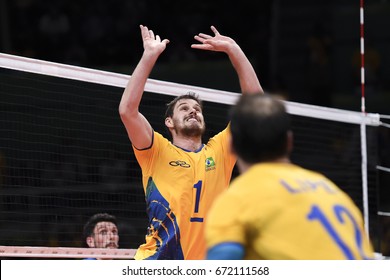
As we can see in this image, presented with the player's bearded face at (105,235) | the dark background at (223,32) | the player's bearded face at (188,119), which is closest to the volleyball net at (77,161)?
the player's bearded face at (105,235)

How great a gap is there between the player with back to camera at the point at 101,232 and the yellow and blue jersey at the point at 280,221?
5.06 meters

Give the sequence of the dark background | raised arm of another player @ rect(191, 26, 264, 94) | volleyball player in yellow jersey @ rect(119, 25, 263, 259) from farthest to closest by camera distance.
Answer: the dark background < raised arm of another player @ rect(191, 26, 264, 94) < volleyball player in yellow jersey @ rect(119, 25, 263, 259)

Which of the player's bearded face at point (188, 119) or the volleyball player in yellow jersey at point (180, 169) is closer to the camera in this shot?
the volleyball player in yellow jersey at point (180, 169)

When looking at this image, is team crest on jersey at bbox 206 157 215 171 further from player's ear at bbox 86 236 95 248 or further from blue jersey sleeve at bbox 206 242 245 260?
blue jersey sleeve at bbox 206 242 245 260

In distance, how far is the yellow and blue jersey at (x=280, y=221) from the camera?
367cm

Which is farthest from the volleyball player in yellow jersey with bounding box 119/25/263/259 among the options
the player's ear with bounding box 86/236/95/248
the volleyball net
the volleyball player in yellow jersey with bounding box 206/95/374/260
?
the volleyball player in yellow jersey with bounding box 206/95/374/260

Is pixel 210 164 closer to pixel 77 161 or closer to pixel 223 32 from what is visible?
pixel 77 161

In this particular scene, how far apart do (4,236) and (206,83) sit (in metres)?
→ 8.58

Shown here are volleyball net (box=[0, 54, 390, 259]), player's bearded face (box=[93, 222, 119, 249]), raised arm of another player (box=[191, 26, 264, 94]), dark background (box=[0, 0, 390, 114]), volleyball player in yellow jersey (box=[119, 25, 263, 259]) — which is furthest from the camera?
dark background (box=[0, 0, 390, 114])

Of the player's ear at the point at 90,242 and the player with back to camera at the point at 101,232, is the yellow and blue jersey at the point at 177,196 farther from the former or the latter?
the player's ear at the point at 90,242

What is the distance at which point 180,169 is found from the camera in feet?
23.1

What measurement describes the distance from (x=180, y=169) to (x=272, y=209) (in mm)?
3376

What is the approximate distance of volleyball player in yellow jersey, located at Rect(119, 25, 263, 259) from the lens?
6.88 m

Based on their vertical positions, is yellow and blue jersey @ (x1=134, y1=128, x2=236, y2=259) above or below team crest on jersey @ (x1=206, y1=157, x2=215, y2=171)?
below
